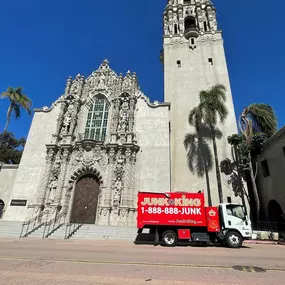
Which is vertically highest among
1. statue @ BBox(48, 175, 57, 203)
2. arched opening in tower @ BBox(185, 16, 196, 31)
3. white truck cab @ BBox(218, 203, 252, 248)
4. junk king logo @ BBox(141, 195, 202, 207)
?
arched opening in tower @ BBox(185, 16, 196, 31)

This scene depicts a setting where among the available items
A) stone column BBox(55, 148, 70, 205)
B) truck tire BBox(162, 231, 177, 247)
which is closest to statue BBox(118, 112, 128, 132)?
stone column BBox(55, 148, 70, 205)

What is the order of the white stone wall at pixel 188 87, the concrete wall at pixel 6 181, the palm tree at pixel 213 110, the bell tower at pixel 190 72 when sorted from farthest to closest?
the bell tower at pixel 190 72, the white stone wall at pixel 188 87, the concrete wall at pixel 6 181, the palm tree at pixel 213 110

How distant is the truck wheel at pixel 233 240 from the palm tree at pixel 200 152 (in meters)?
9.17

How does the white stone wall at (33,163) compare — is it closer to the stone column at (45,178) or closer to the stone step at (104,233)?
the stone column at (45,178)

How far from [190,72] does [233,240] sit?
24504 millimetres

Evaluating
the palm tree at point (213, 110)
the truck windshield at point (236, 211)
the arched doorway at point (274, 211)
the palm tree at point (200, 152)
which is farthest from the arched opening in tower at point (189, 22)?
the truck windshield at point (236, 211)

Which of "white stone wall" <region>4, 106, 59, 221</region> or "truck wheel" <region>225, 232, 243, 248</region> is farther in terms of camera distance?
"white stone wall" <region>4, 106, 59, 221</region>

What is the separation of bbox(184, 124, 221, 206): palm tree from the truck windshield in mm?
8530

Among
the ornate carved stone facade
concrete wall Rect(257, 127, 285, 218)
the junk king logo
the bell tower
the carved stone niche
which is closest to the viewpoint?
the junk king logo

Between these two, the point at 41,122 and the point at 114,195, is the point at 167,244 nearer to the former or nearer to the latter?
the point at 114,195

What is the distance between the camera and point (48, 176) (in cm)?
2089

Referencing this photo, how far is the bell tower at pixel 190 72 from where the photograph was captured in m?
22.7

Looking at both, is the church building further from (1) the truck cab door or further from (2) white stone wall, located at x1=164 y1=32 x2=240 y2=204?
(1) the truck cab door

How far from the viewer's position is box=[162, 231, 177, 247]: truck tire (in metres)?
11.7
